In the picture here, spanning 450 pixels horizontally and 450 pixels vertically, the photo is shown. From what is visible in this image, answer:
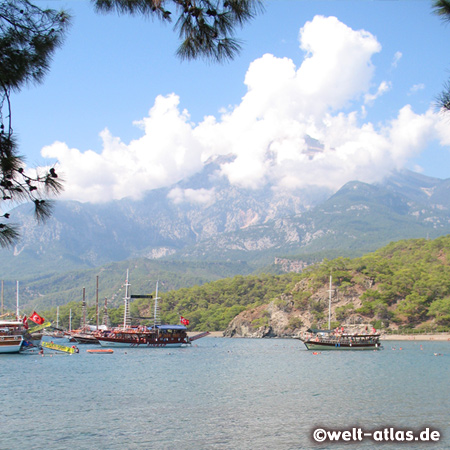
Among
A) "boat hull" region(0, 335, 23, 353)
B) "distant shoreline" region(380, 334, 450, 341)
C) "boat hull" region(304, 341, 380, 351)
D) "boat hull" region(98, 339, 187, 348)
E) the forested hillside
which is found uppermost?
the forested hillside

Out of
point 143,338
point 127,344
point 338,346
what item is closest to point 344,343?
point 338,346

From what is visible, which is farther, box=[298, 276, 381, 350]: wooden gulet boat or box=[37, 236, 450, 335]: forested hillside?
box=[37, 236, 450, 335]: forested hillside

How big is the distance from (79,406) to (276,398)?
1465cm

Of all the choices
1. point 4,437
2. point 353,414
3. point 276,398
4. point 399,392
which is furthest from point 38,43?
point 399,392

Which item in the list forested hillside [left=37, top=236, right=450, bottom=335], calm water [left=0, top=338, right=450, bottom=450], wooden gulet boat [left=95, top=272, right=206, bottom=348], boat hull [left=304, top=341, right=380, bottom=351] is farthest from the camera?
forested hillside [left=37, top=236, right=450, bottom=335]

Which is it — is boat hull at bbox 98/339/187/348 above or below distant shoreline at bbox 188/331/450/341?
above

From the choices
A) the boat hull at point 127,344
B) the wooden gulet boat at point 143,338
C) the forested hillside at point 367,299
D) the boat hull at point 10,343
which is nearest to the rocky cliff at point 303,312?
the forested hillside at point 367,299

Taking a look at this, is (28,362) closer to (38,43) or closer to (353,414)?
(353,414)

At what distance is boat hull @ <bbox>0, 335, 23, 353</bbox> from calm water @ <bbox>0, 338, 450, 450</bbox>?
2328 centimetres

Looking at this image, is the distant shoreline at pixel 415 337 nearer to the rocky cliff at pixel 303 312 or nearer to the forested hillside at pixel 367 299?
the forested hillside at pixel 367 299

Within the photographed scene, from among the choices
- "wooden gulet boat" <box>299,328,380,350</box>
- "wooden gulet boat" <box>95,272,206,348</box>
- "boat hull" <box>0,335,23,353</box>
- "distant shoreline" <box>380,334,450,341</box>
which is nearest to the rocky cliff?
"distant shoreline" <box>380,334,450,341</box>

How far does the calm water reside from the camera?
27156 mm

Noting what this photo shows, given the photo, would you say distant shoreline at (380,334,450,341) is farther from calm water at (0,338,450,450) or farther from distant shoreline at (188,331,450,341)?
calm water at (0,338,450,450)

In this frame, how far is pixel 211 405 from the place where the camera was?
37.4m
